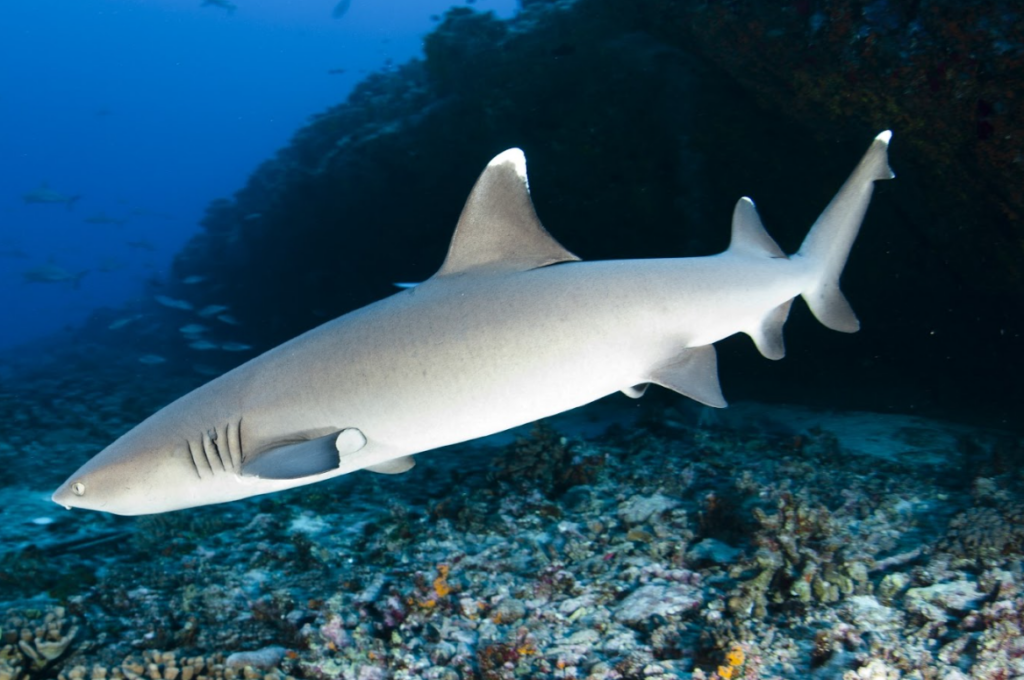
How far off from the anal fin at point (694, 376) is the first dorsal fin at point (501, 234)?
823 millimetres

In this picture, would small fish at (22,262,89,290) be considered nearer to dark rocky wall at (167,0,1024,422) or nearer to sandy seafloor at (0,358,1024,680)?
dark rocky wall at (167,0,1024,422)

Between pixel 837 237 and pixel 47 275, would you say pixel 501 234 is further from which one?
pixel 47 275

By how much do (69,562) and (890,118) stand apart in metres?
9.28

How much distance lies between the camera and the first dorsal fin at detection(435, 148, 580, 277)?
10.8 feet

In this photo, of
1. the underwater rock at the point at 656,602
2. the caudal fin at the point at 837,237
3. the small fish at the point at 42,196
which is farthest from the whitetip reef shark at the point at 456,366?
the small fish at the point at 42,196

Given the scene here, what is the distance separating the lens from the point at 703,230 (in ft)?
32.3

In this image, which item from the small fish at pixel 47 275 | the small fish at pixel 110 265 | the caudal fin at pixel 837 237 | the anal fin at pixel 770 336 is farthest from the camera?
the small fish at pixel 110 265

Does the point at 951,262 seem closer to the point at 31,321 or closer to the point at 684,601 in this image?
the point at 684,601

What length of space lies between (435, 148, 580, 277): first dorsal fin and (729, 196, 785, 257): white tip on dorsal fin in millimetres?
1105

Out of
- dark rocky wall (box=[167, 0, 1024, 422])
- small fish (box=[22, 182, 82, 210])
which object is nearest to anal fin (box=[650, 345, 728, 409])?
dark rocky wall (box=[167, 0, 1024, 422])

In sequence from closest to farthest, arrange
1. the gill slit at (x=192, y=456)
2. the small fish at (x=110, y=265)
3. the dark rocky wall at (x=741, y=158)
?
the gill slit at (x=192, y=456) → the dark rocky wall at (x=741, y=158) → the small fish at (x=110, y=265)

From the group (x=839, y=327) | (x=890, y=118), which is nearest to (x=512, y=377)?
(x=839, y=327)

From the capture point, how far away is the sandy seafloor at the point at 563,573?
3299 mm

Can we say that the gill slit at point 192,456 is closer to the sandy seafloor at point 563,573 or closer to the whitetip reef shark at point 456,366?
the whitetip reef shark at point 456,366
